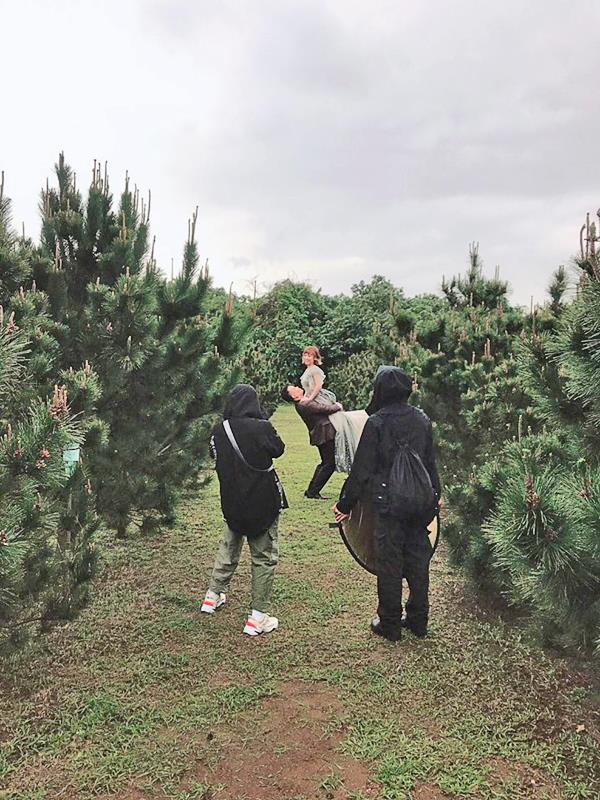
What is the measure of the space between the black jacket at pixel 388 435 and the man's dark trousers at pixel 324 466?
11.2 ft

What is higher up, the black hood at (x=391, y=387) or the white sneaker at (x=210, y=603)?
the black hood at (x=391, y=387)

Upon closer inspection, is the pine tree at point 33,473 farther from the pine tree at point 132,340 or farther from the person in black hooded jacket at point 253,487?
the person in black hooded jacket at point 253,487

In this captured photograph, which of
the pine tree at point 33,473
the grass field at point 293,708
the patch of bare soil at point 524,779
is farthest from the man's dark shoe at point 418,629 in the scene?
the pine tree at point 33,473


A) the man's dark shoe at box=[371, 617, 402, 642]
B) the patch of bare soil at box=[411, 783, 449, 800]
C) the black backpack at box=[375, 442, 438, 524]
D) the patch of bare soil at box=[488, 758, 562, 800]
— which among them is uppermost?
the black backpack at box=[375, 442, 438, 524]

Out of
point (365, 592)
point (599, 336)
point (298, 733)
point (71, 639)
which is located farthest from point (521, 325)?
point (71, 639)

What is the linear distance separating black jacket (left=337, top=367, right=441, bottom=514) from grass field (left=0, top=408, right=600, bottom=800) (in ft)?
3.52

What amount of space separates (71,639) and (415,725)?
2313 millimetres

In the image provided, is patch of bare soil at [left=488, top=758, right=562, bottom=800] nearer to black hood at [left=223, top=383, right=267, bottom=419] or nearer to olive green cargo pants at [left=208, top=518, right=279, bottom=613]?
olive green cargo pants at [left=208, top=518, right=279, bottom=613]

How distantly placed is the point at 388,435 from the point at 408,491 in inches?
15.2

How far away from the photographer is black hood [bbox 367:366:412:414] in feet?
13.1

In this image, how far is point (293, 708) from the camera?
3301 mm

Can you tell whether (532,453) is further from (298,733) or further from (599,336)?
(298,733)

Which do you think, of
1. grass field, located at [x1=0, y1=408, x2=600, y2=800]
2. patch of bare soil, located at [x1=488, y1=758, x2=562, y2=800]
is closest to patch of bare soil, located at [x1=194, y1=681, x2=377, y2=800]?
grass field, located at [x1=0, y1=408, x2=600, y2=800]

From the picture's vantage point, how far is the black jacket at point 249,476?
4051mm
